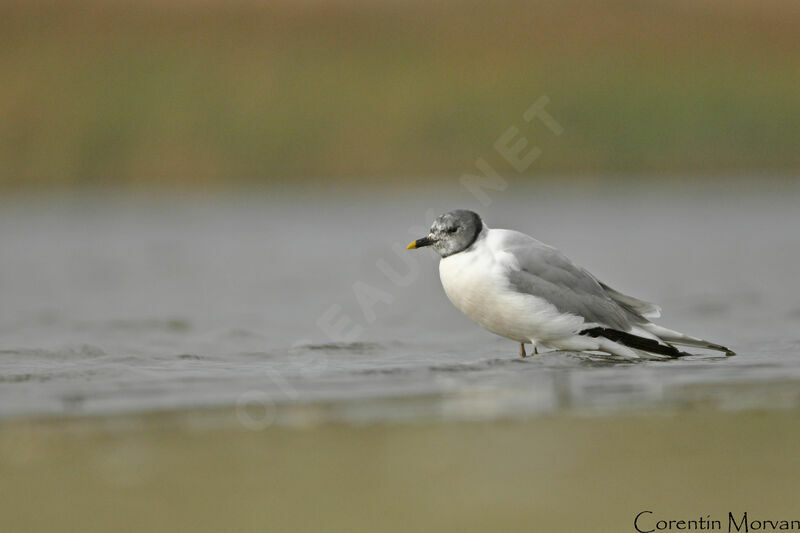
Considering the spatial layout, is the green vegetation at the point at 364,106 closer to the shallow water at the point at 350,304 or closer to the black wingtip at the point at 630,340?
the shallow water at the point at 350,304

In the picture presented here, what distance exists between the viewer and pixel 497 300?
6859 mm

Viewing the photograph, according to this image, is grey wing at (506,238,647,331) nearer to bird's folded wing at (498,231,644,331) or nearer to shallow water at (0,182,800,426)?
bird's folded wing at (498,231,644,331)

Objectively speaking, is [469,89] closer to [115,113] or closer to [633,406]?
[115,113]

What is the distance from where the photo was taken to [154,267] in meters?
12.8

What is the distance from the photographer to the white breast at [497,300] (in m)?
6.86

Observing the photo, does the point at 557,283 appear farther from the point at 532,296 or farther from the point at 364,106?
the point at 364,106

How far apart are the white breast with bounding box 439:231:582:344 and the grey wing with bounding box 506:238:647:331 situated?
0.05m

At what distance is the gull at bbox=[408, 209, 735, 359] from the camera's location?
22.6 feet

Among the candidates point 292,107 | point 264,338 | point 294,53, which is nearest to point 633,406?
point 264,338

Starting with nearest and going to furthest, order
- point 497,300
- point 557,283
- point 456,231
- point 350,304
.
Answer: point 497,300
point 557,283
point 456,231
point 350,304

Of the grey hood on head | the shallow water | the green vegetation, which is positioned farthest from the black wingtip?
the green vegetation

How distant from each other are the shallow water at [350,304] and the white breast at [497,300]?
205 millimetres

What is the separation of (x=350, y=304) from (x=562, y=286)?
3.66m

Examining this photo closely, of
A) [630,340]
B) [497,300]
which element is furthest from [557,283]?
[630,340]
